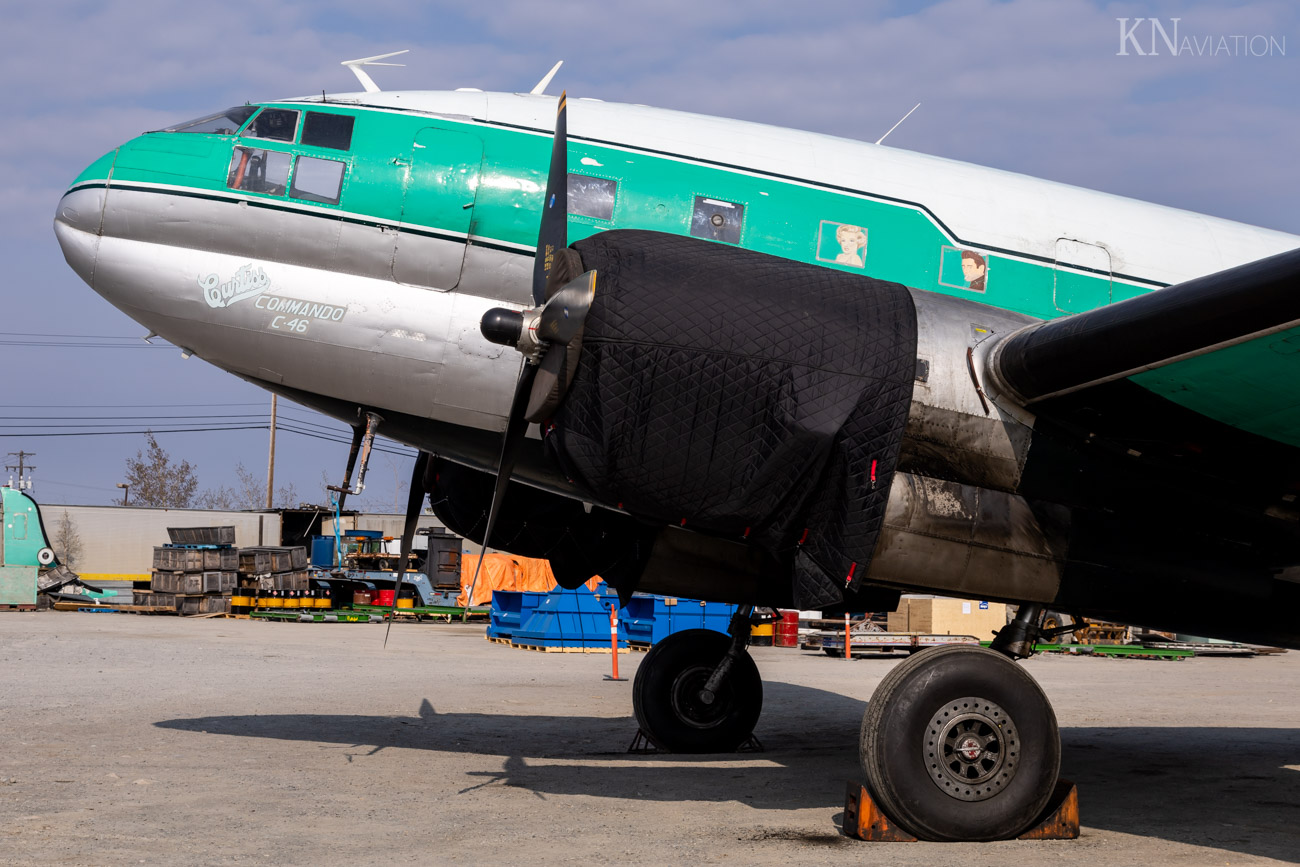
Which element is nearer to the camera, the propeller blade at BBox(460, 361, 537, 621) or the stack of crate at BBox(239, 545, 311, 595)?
the propeller blade at BBox(460, 361, 537, 621)

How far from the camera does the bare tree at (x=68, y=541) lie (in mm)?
53156

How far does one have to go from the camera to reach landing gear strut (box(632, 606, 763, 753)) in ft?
33.7

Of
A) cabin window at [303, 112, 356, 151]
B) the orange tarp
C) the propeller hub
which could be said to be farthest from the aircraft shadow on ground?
the orange tarp

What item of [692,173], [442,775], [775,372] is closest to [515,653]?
[442,775]

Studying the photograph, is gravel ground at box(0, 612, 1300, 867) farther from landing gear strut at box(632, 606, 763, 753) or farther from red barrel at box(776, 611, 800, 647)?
red barrel at box(776, 611, 800, 647)

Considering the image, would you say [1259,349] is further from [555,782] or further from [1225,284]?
[555,782]

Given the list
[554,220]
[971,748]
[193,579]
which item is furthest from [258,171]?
[193,579]

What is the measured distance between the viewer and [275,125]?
8406 mm

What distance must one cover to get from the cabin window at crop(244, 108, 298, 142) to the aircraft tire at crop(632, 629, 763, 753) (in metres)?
5.53

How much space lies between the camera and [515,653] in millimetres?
22609

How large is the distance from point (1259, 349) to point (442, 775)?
20.2ft

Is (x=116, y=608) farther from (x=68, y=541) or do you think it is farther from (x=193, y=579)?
(x=68, y=541)

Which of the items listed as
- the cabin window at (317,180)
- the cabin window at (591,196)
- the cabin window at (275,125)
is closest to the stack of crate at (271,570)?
the cabin window at (275,125)

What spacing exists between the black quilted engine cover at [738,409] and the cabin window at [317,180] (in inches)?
106
